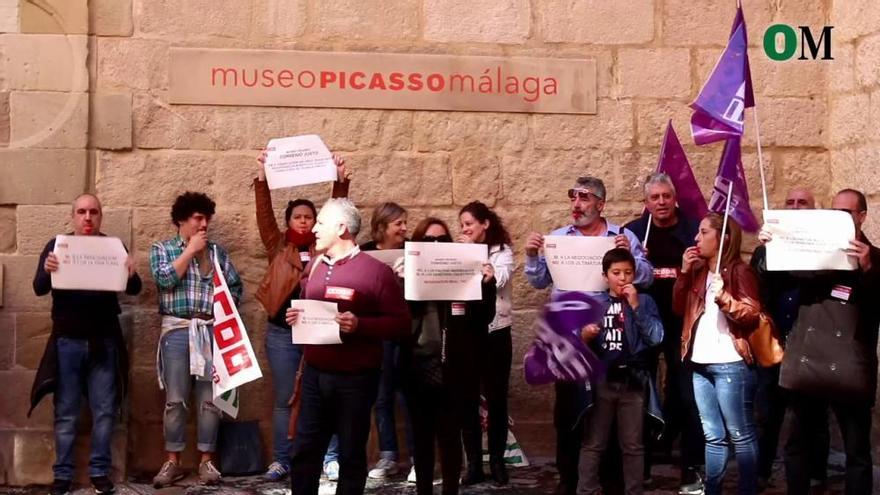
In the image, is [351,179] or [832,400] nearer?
[832,400]

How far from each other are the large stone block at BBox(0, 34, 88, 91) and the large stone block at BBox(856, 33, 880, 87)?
538cm

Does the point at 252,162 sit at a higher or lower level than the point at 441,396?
higher

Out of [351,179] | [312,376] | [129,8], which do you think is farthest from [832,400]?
[129,8]

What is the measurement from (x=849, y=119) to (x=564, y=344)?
10.3ft

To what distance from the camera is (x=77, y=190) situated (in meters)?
9.14

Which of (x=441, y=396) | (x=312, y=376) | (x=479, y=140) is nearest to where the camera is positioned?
(x=312, y=376)

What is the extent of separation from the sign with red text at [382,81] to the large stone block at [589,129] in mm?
69

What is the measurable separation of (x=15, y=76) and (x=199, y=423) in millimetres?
2665

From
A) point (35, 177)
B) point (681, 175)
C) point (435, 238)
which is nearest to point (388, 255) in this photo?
point (435, 238)

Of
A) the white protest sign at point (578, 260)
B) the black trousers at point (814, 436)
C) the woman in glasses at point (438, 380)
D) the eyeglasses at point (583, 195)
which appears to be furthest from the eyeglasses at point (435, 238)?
the black trousers at point (814, 436)

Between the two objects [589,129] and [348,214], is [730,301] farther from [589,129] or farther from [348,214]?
[589,129]

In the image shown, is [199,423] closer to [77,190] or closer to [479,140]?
[77,190]

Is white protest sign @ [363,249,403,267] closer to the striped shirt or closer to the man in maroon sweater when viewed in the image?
the man in maroon sweater

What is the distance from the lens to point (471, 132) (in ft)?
31.7
